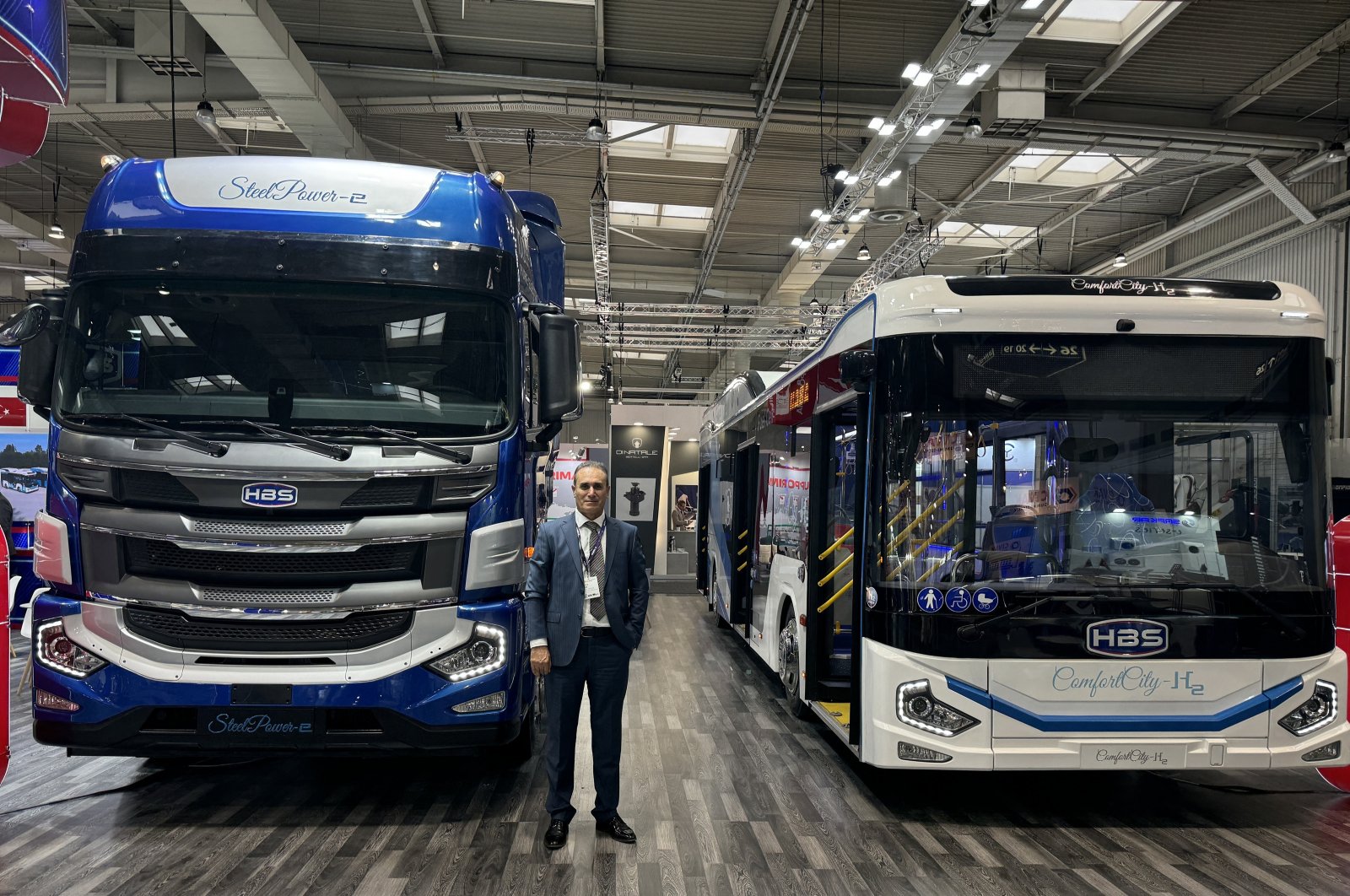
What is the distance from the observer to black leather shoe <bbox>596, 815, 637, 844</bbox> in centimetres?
442

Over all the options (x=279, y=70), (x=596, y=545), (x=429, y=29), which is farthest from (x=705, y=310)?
(x=596, y=545)

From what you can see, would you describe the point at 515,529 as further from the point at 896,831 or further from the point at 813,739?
the point at 813,739

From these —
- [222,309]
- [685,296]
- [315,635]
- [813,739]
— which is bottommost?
[813,739]

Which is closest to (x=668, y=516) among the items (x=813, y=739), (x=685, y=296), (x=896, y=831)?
(x=685, y=296)

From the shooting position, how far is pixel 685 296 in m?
21.3

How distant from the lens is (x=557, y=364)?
15.5 feet

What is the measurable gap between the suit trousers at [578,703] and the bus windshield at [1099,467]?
52.3 inches

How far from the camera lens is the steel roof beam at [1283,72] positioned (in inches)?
386

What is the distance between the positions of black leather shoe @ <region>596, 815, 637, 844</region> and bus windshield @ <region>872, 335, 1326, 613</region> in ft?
5.36

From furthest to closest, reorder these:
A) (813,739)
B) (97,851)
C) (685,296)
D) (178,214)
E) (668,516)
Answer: (685,296), (668,516), (813,739), (178,214), (97,851)

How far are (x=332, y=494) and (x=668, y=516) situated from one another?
51.8 feet

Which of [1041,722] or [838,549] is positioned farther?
Answer: [838,549]

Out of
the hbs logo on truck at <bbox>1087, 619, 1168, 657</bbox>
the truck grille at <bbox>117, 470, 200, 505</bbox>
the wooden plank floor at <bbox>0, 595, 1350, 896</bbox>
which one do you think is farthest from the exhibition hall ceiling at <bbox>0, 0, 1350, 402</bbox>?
the wooden plank floor at <bbox>0, 595, 1350, 896</bbox>

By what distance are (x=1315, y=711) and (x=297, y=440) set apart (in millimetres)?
4880
